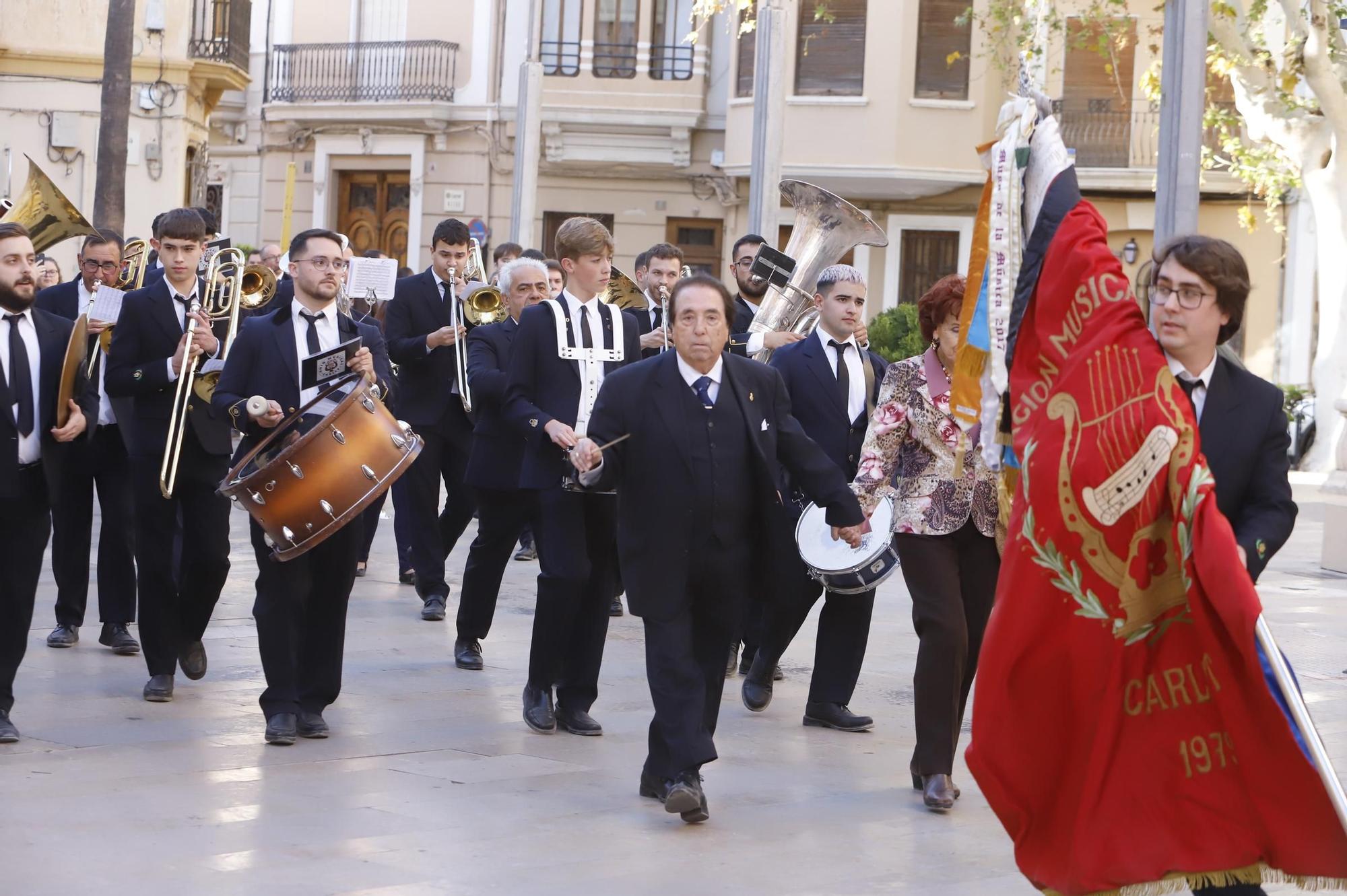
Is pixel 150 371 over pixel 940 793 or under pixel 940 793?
over

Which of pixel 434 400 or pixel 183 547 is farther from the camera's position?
pixel 434 400

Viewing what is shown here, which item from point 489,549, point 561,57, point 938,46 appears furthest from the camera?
point 561,57

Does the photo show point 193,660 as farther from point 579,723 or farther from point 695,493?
point 695,493

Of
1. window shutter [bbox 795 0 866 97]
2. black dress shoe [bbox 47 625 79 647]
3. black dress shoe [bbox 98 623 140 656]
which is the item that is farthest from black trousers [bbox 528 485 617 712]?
window shutter [bbox 795 0 866 97]

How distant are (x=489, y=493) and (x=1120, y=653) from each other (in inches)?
188

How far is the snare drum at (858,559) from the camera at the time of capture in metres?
7.94

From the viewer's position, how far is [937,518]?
22.4 feet

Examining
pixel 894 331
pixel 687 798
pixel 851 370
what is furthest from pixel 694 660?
pixel 894 331

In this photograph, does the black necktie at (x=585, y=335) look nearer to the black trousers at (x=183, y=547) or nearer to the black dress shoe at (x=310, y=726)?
the black trousers at (x=183, y=547)

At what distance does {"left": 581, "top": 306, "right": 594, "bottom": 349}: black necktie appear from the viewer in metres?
8.05

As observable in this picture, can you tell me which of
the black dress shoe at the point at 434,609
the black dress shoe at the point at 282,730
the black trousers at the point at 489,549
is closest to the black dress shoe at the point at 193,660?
the black dress shoe at the point at 282,730

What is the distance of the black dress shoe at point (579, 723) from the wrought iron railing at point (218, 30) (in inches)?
859

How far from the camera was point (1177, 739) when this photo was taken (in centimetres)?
452

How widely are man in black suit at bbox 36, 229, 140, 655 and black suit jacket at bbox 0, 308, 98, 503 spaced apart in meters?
1.56
